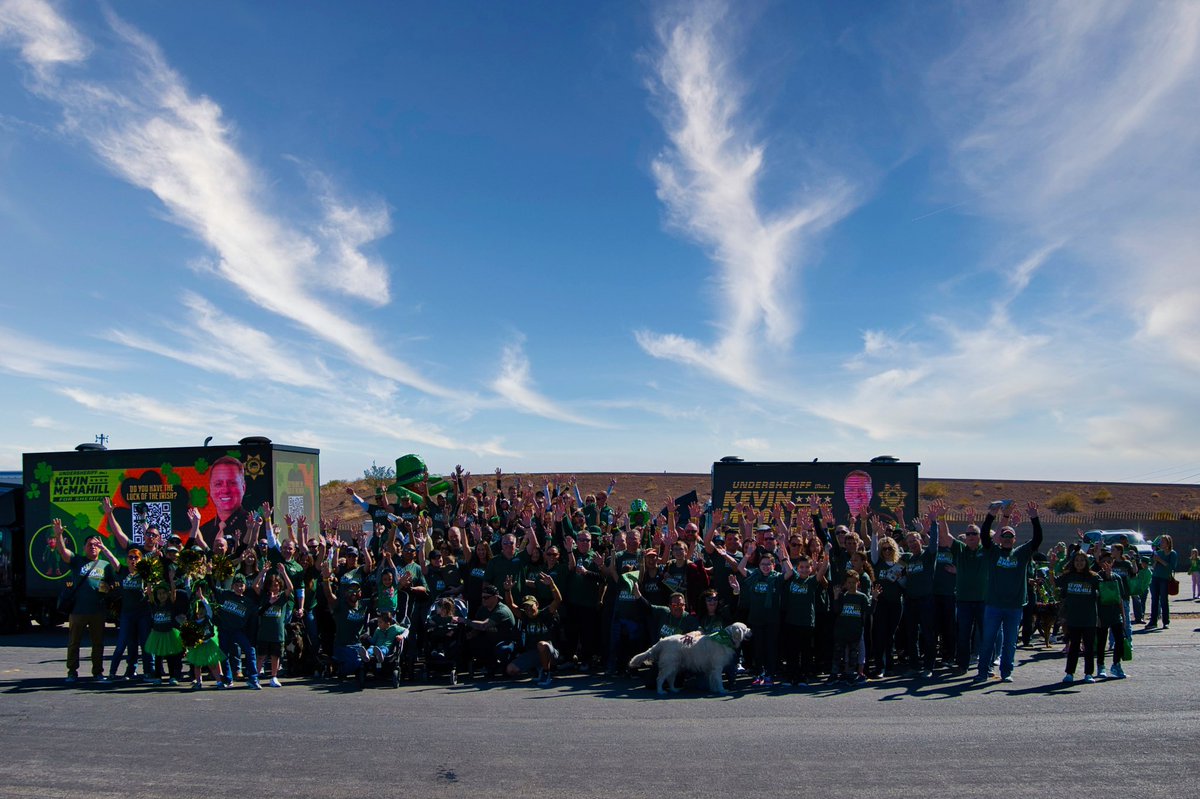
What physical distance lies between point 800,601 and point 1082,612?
3.37 meters

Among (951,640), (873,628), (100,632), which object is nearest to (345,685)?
(100,632)

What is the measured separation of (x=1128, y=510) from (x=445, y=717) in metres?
55.2

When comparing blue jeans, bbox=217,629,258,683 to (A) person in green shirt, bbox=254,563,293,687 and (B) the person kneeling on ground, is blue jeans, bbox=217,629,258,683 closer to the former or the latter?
(A) person in green shirt, bbox=254,563,293,687

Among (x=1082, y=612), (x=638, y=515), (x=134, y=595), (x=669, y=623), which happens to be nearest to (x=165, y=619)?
(x=134, y=595)

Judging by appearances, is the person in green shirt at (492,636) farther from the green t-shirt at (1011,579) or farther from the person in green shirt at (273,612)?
the green t-shirt at (1011,579)

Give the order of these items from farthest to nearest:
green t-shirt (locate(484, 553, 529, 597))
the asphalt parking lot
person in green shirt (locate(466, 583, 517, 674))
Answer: green t-shirt (locate(484, 553, 529, 597))
person in green shirt (locate(466, 583, 517, 674))
the asphalt parking lot

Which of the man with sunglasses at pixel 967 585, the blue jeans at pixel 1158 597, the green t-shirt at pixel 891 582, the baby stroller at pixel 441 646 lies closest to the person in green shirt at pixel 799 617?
the green t-shirt at pixel 891 582

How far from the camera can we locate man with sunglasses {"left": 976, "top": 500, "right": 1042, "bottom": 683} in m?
9.45

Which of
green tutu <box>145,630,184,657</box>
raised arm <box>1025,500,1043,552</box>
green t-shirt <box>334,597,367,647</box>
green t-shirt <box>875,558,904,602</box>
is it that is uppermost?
raised arm <box>1025,500,1043,552</box>

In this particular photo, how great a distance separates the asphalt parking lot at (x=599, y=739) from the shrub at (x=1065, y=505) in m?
43.5

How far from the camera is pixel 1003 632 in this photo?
9.64m

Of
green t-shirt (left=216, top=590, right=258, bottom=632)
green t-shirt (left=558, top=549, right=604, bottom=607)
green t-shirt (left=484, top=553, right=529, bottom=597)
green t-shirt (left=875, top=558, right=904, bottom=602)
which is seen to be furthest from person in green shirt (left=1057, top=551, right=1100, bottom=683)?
green t-shirt (left=216, top=590, right=258, bottom=632)

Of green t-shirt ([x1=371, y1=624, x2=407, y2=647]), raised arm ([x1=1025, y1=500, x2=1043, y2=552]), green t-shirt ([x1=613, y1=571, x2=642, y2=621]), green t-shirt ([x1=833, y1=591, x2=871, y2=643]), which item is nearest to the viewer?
raised arm ([x1=1025, y1=500, x2=1043, y2=552])

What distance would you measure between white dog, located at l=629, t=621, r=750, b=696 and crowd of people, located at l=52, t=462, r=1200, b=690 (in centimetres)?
6
